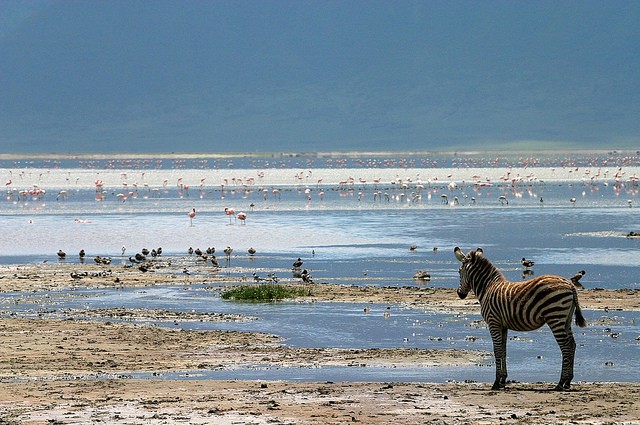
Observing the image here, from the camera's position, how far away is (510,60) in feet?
626

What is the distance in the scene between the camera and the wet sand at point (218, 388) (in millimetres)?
11656

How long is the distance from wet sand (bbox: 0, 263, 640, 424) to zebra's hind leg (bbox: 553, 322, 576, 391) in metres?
0.14

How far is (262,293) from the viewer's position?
21312 millimetres

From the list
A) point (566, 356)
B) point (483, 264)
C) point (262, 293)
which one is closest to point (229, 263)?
point (262, 293)

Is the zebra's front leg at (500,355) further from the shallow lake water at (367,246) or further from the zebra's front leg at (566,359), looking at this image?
the shallow lake water at (367,246)

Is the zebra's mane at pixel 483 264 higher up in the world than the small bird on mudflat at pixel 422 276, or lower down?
higher up

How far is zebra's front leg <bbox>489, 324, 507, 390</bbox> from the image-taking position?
42.8ft

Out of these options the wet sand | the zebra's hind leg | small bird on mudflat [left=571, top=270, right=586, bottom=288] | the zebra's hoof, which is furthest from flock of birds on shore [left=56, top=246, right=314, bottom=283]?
the zebra's hoof

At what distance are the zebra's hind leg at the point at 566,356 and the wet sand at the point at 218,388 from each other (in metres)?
0.14

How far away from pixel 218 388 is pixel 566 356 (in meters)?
3.43

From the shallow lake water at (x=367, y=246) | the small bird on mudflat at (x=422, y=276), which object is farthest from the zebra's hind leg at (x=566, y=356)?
the small bird on mudflat at (x=422, y=276)

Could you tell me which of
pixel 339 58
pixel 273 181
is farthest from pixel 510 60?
pixel 273 181

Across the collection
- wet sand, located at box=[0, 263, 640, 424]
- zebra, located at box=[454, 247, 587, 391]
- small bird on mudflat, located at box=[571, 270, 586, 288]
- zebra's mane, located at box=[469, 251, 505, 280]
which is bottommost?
wet sand, located at box=[0, 263, 640, 424]

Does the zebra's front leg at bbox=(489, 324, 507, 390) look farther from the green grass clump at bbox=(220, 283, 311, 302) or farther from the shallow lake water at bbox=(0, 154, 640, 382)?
the green grass clump at bbox=(220, 283, 311, 302)
